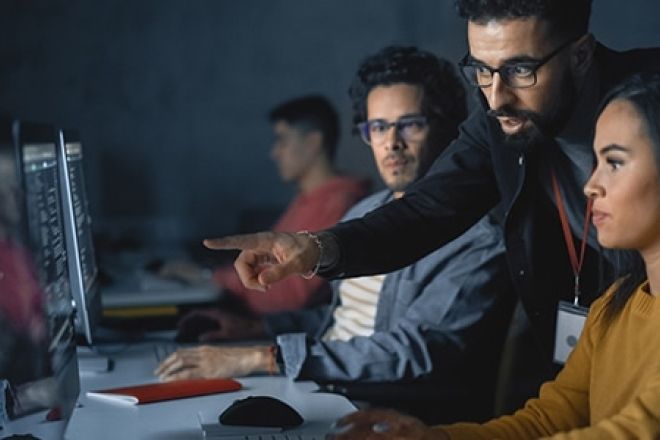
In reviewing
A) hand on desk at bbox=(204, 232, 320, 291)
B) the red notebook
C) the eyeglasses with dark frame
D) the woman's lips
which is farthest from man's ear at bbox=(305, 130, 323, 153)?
the woman's lips

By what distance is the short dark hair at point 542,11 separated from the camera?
5.48ft

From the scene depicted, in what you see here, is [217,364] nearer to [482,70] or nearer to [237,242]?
[237,242]

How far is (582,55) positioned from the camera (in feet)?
5.70

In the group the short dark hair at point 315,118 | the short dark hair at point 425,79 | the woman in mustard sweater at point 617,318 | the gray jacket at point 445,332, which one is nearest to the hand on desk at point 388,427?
the woman in mustard sweater at point 617,318

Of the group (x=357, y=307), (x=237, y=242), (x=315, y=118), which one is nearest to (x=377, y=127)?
(x=357, y=307)

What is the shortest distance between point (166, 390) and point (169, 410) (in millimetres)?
128

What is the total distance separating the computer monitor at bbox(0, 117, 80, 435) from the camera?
141 centimetres

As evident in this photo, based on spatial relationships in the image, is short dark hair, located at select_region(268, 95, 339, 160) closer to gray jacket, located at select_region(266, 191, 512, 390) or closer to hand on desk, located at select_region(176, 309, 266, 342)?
hand on desk, located at select_region(176, 309, 266, 342)

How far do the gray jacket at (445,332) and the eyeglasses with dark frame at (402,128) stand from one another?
31cm

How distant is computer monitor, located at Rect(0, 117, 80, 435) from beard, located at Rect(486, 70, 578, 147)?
749mm

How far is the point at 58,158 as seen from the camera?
1.86 m

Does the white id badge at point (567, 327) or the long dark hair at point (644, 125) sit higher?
the long dark hair at point (644, 125)

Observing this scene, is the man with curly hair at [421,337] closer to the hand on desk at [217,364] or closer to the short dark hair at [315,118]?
the hand on desk at [217,364]

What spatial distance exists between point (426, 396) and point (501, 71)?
726 mm
